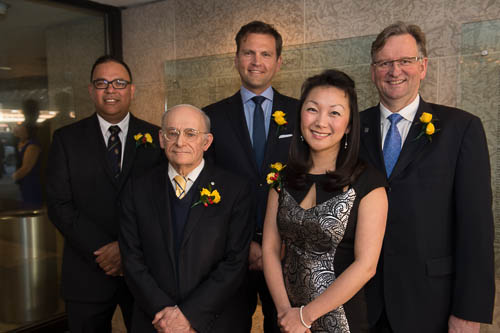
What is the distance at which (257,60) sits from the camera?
261 cm

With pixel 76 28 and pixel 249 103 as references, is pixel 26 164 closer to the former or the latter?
pixel 76 28

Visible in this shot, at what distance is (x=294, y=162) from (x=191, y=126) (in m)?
0.59

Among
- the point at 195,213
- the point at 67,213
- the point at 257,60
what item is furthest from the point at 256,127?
the point at 67,213

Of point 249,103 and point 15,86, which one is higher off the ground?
point 15,86

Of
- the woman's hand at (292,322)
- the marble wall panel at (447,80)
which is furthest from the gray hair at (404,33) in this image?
the woman's hand at (292,322)

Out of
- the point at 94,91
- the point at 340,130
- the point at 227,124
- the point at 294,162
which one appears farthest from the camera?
the point at 94,91

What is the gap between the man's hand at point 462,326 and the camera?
1913 mm

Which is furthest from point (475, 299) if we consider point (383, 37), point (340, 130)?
point (383, 37)

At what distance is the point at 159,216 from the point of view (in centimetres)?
219

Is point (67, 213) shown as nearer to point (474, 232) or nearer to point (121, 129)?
point (121, 129)

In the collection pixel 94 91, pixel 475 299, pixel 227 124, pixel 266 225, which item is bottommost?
pixel 475 299

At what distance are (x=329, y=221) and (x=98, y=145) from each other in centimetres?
169

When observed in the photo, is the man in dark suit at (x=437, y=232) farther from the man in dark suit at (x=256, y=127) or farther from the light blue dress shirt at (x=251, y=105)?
the light blue dress shirt at (x=251, y=105)

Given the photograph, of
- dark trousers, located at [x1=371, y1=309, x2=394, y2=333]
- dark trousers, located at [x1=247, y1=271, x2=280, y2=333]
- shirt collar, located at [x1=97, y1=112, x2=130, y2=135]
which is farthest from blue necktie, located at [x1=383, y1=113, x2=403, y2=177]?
shirt collar, located at [x1=97, y1=112, x2=130, y2=135]
